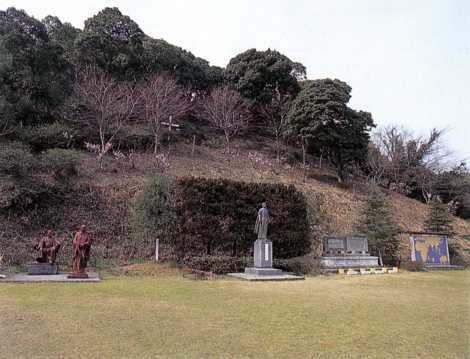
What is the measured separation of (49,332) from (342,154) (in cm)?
2713

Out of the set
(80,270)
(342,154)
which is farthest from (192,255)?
(342,154)

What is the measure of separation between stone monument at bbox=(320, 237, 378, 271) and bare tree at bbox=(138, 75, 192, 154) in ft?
40.3

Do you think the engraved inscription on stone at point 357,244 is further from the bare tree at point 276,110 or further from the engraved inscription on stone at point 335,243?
the bare tree at point 276,110

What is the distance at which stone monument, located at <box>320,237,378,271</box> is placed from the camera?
17984mm

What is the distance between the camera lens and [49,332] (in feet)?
19.4

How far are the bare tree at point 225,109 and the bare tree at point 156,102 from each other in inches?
151

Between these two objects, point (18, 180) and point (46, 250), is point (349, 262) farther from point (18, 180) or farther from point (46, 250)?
point (18, 180)

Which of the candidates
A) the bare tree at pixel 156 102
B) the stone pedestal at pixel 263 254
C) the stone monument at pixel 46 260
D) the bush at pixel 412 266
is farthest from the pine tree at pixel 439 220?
the stone monument at pixel 46 260

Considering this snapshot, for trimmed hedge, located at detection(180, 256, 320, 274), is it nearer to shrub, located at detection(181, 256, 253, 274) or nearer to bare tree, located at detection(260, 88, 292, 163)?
shrub, located at detection(181, 256, 253, 274)

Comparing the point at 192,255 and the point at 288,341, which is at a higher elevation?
the point at 192,255

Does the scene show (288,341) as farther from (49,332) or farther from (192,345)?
(49,332)

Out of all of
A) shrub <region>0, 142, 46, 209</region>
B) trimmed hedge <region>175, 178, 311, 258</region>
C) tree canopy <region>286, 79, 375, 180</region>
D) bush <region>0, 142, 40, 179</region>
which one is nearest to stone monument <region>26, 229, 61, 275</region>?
shrub <region>0, 142, 46, 209</region>

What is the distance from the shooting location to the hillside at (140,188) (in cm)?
1745

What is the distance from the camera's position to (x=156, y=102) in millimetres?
26484
